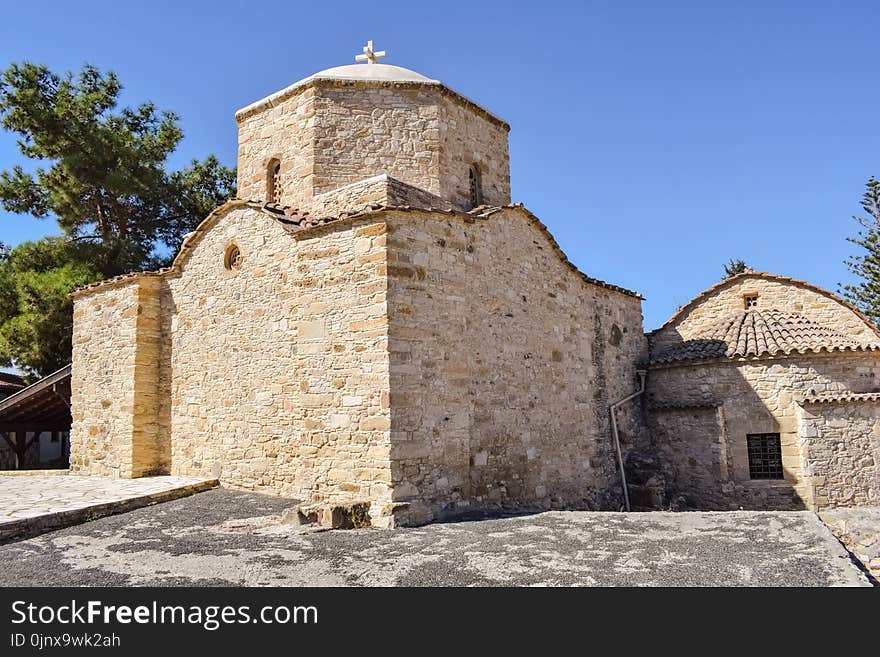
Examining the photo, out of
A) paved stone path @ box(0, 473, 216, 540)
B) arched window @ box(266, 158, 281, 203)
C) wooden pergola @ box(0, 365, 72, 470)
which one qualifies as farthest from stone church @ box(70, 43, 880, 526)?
wooden pergola @ box(0, 365, 72, 470)

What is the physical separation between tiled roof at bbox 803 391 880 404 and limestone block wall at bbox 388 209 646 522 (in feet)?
11.8

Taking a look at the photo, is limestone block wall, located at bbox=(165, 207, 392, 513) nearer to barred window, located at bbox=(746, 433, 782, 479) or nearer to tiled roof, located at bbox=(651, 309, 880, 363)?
tiled roof, located at bbox=(651, 309, 880, 363)

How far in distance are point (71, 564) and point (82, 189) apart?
16.0 m

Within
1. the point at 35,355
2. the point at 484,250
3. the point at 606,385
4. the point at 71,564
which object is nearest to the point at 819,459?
the point at 606,385

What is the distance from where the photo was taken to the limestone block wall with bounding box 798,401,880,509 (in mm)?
10914

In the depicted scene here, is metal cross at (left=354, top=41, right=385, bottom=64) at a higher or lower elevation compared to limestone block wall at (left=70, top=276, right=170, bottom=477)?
higher

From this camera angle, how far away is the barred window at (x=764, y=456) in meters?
11.6

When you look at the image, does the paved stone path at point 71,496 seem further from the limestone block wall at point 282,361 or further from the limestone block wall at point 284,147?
the limestone block wall at point 284,147

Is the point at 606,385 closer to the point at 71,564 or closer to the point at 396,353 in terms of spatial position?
the point at 396,353

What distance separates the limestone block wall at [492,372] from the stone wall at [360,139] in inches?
73.4

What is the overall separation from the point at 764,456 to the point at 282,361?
29.7ft

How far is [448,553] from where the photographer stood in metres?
6.30

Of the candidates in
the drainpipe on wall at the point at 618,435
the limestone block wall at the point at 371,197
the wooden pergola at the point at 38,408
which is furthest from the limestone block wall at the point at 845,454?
the wooden pergola at the point at 38,408

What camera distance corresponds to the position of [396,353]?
7.91m
